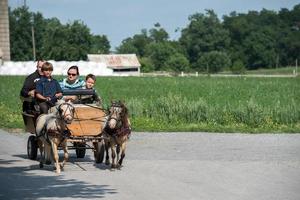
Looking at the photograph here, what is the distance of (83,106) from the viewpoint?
14.1 m

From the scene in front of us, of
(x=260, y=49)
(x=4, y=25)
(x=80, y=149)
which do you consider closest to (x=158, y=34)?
(x=260, y=49)

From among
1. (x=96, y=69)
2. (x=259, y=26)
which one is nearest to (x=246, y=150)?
(x=96, y=69)

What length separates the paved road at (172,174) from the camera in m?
10.2

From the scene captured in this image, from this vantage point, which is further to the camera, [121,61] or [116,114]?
[121,61]

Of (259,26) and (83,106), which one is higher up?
(259,26)

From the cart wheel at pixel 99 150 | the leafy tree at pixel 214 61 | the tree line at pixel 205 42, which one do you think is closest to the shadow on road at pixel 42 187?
the cart wheel at pixel 99 150

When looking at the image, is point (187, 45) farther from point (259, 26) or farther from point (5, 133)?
point (5, 133)

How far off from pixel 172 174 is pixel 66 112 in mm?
2163

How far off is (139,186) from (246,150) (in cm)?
593

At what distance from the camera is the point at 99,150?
1404 cm

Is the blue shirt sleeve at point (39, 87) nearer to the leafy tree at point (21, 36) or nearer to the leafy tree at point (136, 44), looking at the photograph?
the leafy tree at point (21, 36)

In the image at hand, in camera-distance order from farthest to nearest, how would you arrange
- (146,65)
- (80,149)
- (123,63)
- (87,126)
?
(146,65) → (123,63) → (80,149) → (87,126)

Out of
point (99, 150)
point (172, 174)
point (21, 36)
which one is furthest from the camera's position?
point (21, 36)

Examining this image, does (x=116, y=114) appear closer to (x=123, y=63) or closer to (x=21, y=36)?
(x=21, y=36)
